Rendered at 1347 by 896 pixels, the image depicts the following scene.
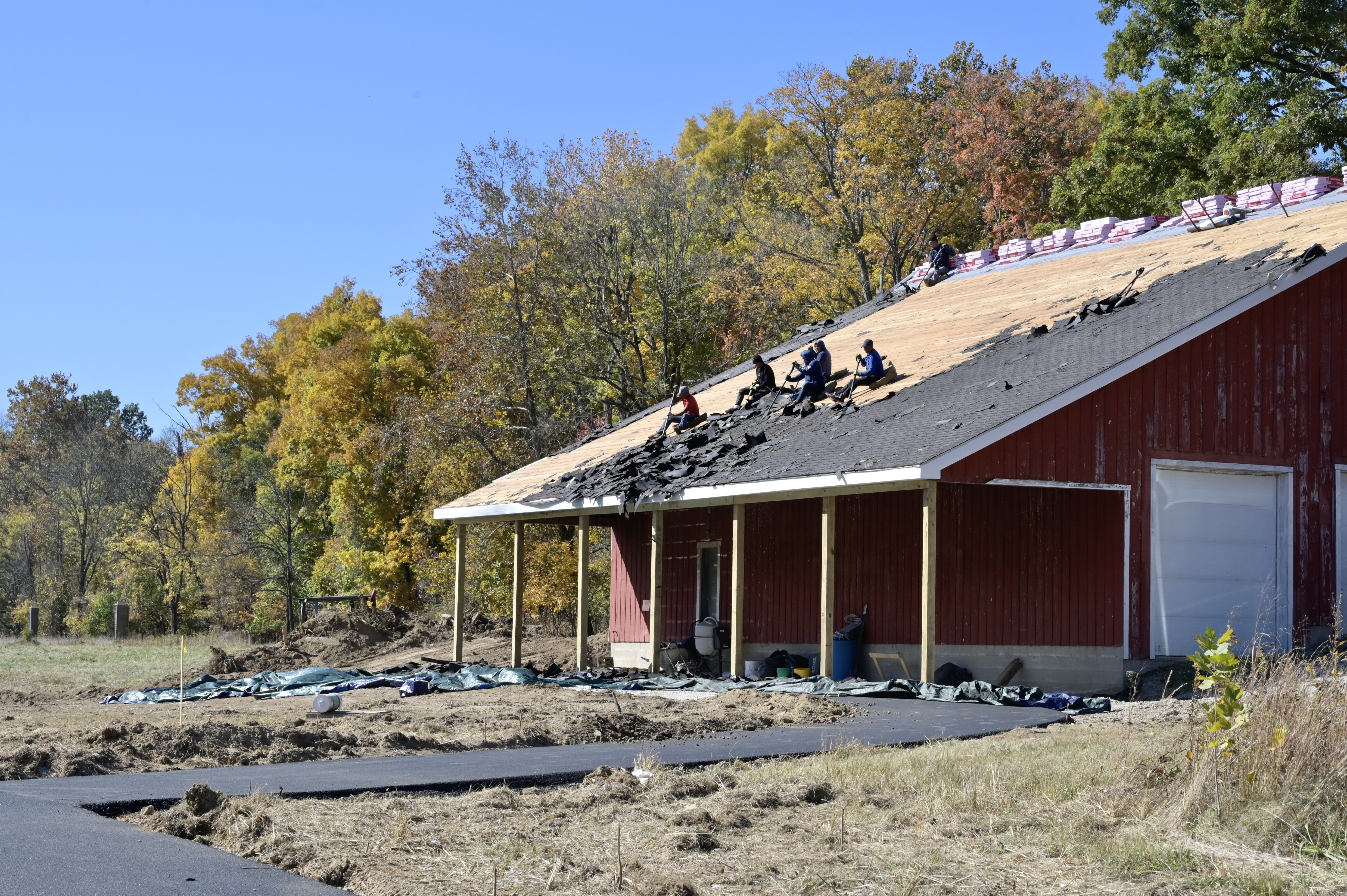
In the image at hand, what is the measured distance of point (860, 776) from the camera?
1002cm

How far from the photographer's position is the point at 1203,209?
2383 cm

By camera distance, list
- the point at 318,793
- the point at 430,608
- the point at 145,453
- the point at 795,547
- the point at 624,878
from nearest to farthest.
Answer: the point at 624,878 → the point at 318,793 → the point at 795,547 → the point at 430,608 → the point at 145,453

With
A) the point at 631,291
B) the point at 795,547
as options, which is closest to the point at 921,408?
the point at 795,547

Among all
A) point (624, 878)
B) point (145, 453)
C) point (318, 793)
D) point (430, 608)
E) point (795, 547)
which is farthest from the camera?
point (145, 453)

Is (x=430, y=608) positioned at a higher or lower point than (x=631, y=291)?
lower

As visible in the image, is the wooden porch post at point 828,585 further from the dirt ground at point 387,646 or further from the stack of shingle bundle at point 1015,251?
the stack of shingle bundle at point 1015,251

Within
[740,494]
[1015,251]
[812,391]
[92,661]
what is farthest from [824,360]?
[92,661]

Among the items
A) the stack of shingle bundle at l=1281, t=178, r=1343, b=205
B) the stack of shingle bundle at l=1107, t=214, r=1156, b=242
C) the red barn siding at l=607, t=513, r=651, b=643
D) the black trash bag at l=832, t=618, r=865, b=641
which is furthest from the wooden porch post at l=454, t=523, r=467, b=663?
the stack of shingle bundle at l=1281, t=178, r=1343, b=205

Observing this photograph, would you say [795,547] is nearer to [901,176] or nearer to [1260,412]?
[1260,412]

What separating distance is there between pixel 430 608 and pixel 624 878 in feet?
146

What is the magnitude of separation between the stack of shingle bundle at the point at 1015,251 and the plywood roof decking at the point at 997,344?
15.9 inches

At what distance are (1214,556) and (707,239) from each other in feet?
105

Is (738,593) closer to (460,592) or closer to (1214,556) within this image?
(1214,556)

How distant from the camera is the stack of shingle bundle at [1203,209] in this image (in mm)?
23766
